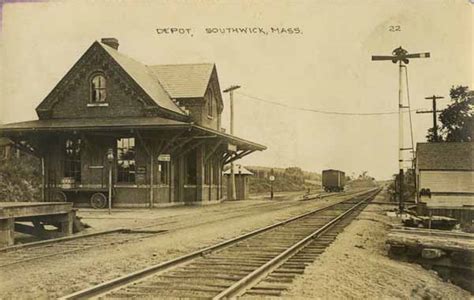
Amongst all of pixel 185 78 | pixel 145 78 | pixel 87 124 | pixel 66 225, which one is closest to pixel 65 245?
pixel 66 225

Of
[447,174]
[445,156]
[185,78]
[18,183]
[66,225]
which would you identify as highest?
[185,78]

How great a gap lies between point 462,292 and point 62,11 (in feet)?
34.8

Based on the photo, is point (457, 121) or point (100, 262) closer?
point (100, 262)

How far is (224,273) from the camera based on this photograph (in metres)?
7.69

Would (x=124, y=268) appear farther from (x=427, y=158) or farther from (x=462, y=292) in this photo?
(x=427, y=158)

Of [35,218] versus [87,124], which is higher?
[87,124]

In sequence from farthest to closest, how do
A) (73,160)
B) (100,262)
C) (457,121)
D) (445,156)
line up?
(457,121) → (445,156) → (73,160) → (100,262)

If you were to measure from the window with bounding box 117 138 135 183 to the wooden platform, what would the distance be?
10673mm

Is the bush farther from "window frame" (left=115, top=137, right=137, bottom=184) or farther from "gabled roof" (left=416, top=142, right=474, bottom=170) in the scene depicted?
"gabled roof" (left=416, top=142, right=474, bottom=170)

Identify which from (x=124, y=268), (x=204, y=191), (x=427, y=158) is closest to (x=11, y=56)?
(x=124, y=268)

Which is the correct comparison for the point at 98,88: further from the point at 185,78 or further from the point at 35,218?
the point at 35,218

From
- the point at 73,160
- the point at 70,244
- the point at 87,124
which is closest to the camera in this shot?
the point at 70,244

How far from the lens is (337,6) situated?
11.6 meters

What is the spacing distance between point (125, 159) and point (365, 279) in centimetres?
1775
